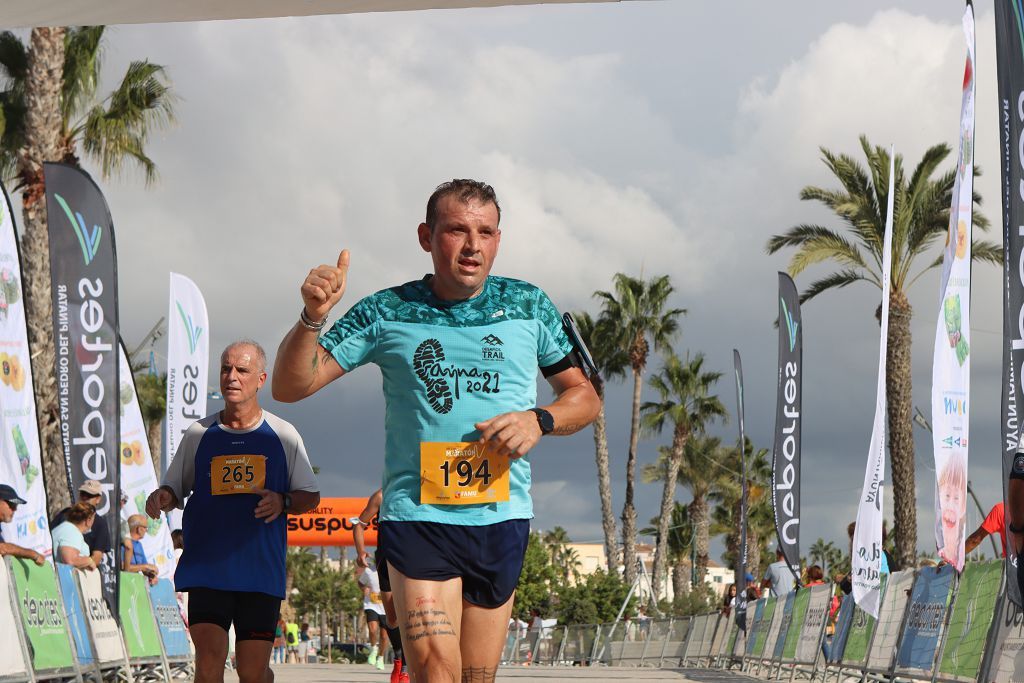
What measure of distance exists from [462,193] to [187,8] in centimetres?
168

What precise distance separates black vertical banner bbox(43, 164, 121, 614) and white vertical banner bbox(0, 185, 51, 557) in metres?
0.63

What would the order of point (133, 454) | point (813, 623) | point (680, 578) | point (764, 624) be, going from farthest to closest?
point (680, 578) < point (764, 624) < point (133, 454) < point (813, 623)

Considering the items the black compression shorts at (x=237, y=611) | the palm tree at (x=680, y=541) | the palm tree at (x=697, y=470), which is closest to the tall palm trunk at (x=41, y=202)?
the black compression shorts at (x=237, y=611)

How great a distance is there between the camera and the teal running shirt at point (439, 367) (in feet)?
14.5

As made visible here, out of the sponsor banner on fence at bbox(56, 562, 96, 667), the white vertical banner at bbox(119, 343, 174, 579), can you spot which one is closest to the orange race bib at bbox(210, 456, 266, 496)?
the sponsor banner on fence at bbox(56, 562, 96, 667)

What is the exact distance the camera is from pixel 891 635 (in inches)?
483

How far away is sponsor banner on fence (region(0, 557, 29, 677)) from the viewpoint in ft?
30.9

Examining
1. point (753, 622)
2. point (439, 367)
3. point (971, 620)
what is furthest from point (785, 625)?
point (439, 367)

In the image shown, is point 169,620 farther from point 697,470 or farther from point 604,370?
point 697,470

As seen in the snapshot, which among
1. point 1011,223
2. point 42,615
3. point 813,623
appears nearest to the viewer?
point 1011,223

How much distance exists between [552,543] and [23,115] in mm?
94840

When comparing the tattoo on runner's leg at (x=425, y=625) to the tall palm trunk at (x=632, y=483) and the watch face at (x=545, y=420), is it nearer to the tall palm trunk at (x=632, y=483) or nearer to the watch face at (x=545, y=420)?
the watch face at (x=545, y=420)

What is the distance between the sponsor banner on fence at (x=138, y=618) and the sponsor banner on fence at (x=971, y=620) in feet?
25.4

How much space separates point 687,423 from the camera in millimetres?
54062
